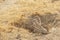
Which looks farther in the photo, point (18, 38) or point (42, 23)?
point (42, 23)

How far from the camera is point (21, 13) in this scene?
16.9ft

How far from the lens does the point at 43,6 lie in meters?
5.51

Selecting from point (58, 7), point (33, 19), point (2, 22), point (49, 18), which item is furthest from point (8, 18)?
point (58, 7)

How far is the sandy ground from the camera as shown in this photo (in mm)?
4367

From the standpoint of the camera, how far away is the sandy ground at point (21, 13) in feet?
14.3

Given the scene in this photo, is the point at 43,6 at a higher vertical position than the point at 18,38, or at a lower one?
higher

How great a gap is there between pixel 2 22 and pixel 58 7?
1.38 meters

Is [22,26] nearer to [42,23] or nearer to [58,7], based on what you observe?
[42,23]

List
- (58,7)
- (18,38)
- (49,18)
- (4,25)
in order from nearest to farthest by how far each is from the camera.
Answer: (18,38)
(4,25)
(49,18)
(58,7)

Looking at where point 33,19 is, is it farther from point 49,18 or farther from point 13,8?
point 13,8

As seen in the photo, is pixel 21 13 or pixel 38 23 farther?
pixel 21 13

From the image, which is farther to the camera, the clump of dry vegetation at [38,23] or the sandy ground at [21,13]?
the clump of dry vegetation at [38,23]

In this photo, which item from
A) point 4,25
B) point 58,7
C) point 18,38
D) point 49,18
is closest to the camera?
point 18,38

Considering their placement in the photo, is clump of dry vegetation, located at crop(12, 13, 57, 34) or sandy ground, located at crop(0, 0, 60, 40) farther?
clump of dry vegetation, located at crop(12, 13, 57, 34)
